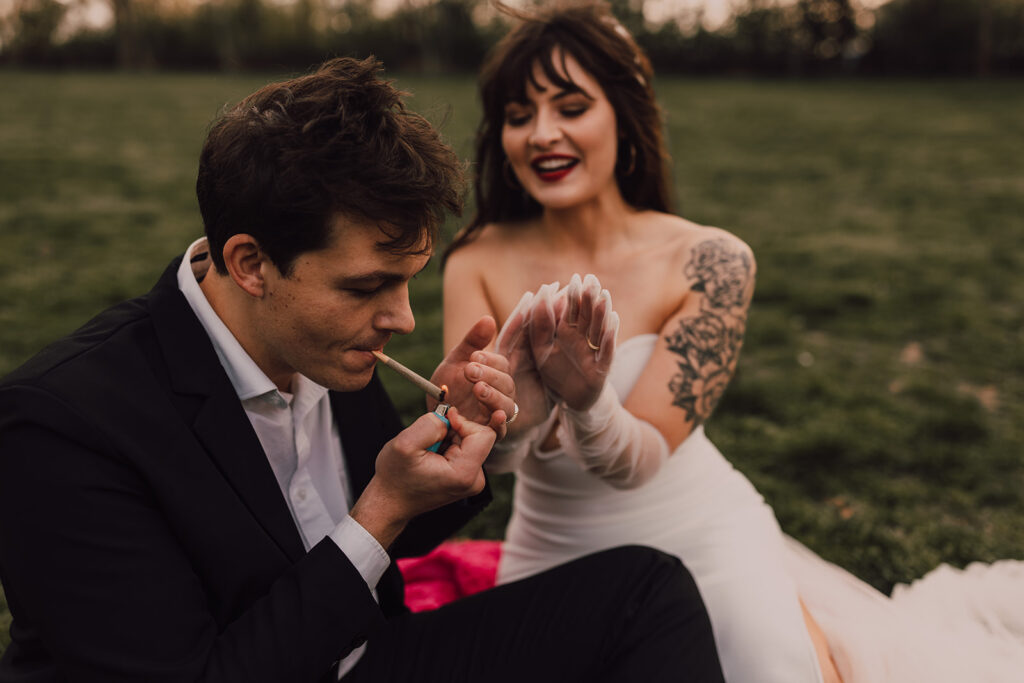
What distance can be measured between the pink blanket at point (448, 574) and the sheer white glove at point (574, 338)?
1195mm

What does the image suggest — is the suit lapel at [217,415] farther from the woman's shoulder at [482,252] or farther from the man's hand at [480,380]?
the woman's shoulder at [482,252]

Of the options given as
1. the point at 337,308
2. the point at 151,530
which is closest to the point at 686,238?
the point at 337,308

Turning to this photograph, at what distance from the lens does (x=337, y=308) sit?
1.95 m

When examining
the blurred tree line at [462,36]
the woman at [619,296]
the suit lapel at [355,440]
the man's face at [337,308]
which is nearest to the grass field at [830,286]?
the woman at [619,296]

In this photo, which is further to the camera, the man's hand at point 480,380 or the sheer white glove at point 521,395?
the sheer white glove at point 521,395

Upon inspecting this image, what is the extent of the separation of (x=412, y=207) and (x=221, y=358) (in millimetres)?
620

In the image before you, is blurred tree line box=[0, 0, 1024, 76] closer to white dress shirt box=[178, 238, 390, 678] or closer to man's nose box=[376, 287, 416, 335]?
white dress shirt box=[178, 238, 390, 678]

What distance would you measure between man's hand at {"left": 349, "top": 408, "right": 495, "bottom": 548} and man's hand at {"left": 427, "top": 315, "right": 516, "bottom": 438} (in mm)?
174

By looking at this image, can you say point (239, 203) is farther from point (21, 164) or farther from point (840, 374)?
point (21, 164)

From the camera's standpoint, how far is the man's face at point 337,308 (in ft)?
6.21

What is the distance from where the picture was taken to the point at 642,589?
2217 millimetres

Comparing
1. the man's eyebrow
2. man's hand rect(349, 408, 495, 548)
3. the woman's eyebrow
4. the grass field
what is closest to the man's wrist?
man's hand rect(349, 408, 495, 548)

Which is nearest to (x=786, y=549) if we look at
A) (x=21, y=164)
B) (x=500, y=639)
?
(x=500, y=639)

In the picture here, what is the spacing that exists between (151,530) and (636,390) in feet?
5.81
